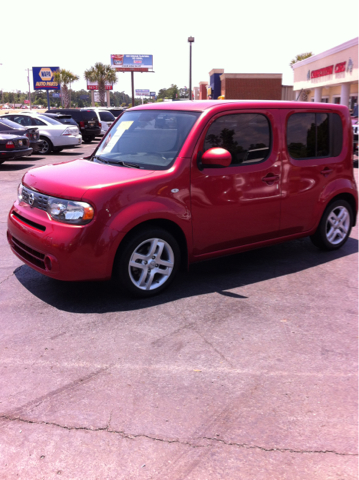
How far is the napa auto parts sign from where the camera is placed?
6725cm

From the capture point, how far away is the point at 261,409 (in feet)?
10.2

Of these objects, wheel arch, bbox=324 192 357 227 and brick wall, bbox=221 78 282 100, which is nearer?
wheel arch, bbox=324 192 357 227

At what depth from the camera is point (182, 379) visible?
11.2ft

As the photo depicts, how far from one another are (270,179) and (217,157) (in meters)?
0.98

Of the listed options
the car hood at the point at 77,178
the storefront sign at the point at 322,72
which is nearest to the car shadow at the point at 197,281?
the car hood at the point at 77,178

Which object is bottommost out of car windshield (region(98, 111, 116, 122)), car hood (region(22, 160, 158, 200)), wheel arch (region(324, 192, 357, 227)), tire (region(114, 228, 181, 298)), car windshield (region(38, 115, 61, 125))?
tire (region(114, 228, 181, 298))

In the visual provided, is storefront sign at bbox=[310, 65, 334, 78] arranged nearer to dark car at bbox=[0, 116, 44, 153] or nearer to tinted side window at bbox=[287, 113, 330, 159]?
dark car at bbox=[0, 116, 44, 153]

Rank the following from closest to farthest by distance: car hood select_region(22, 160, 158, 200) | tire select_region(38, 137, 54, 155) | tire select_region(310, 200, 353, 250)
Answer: car hood select_region(22, 160, 158, 200) < tire select_region(310, 200, 353, 250) < tire select_region(38, 137, 54, 155)

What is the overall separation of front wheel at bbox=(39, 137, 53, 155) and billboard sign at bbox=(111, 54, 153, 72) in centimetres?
6355

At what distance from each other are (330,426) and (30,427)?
1.77m

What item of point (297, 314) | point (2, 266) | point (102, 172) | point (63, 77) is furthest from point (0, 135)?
point (63, 77)

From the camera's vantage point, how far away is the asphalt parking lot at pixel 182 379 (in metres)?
2.66

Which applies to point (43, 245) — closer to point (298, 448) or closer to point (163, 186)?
point (163, 186)

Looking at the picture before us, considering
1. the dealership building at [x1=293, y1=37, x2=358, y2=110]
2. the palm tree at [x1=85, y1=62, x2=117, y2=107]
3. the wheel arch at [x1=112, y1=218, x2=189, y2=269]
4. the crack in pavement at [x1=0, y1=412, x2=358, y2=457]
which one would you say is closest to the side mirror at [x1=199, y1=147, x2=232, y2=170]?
the wheel arch at [x1=112, y1=218, x2=189, y2=269]
